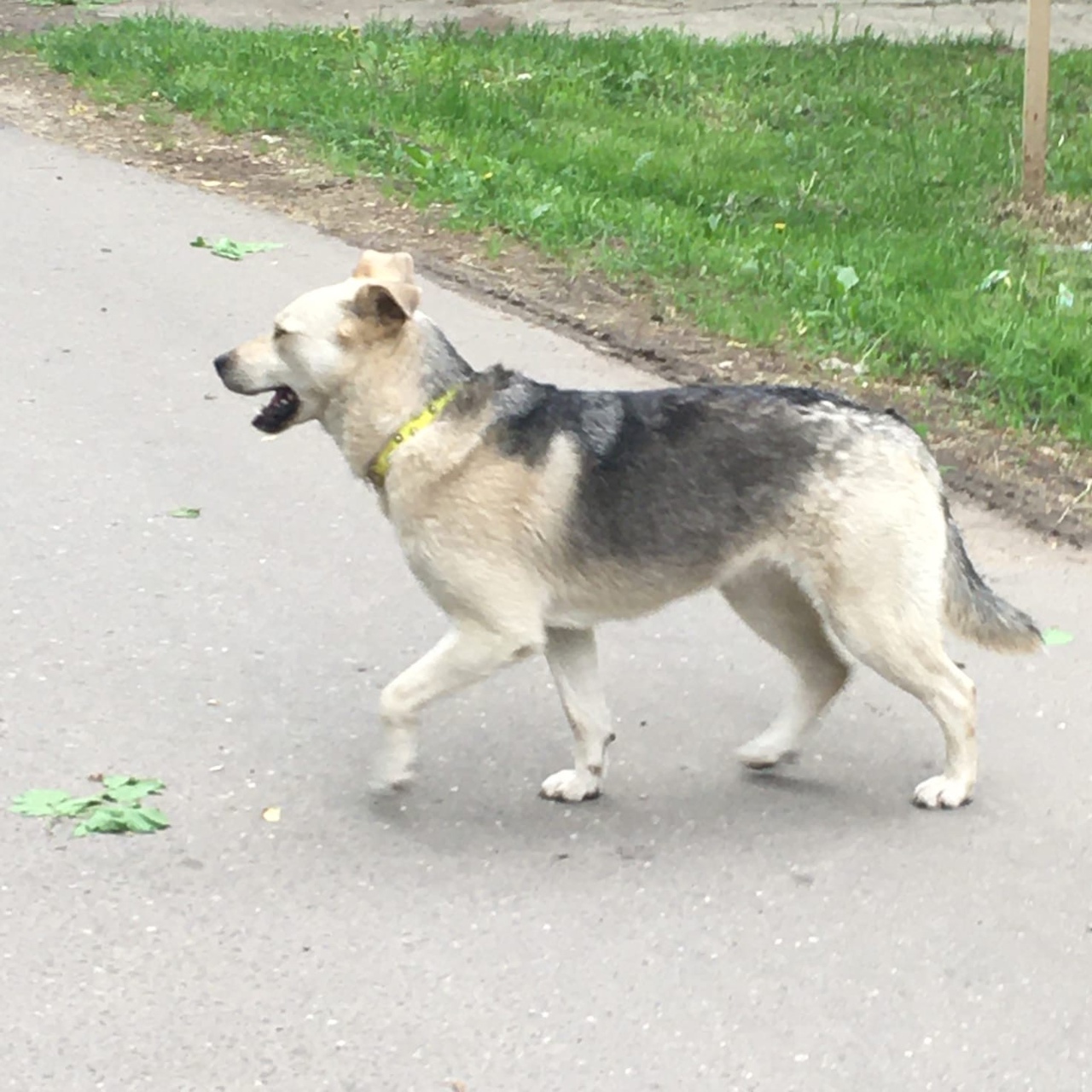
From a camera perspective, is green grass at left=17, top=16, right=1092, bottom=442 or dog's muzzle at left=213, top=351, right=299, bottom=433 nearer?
dog's muzzle at left=213, top=351, right=299, bottom=433

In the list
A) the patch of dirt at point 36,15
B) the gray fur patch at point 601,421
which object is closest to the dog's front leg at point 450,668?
the gray fur patch at point 601,421

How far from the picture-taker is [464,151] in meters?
10.6

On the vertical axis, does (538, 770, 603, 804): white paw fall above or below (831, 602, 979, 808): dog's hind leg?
below

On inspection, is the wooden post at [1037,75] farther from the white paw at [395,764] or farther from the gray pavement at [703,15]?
the white paw at [395,764]

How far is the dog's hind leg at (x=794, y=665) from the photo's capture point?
498cm

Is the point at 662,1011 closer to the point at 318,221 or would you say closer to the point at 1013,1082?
the point at 1013,1082

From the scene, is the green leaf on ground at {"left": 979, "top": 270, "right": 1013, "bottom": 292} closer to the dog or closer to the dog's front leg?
the dog

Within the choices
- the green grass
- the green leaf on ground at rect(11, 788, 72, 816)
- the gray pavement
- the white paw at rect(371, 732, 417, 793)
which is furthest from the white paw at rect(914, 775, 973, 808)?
the gray pavement

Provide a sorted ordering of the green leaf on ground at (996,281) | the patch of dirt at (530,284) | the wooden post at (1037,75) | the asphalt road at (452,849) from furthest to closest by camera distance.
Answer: the wooden post at (1037,75) < the green leaf on ground at (996,281) < the patch of dirt at (530,284) < the asphalt road at (452,849)

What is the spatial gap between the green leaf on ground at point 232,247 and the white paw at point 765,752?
5116mm

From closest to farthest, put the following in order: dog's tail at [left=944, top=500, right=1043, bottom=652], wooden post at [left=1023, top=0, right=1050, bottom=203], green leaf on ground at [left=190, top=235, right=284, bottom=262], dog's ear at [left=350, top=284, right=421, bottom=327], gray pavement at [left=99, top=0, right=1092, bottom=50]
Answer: dog's ear at [left=350, top=284, right=421, bottom=327]
dog's tail at [left=944, top=500, right=1043, bottom=652]
green leaf on ground at [left=190, top=235, right=284, bottom=262]
wooden post at [left=1023, top=0, right=1050, bottom=203]
gray pavement at [left=99, top=0, right=1092, bottom=50]

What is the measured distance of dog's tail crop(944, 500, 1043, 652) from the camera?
15.7 ft

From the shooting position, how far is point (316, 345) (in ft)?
15.2

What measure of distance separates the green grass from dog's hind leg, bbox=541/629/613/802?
3198mm
